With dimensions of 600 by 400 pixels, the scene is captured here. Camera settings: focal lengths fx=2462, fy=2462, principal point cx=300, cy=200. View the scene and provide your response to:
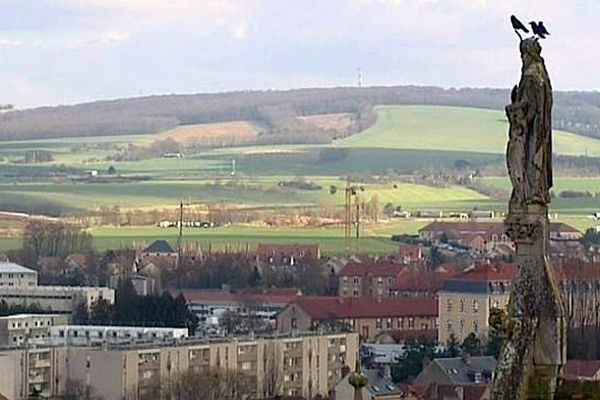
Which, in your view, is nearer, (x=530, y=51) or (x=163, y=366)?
(x=530, y=51)

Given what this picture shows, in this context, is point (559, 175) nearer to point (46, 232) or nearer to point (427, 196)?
point (427, 196)

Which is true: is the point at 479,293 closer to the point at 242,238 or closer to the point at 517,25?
the point at 242,238

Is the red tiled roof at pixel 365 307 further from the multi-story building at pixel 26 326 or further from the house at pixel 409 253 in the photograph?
the house at pixel 409 253

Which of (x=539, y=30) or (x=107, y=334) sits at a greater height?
(x=539, y=30)

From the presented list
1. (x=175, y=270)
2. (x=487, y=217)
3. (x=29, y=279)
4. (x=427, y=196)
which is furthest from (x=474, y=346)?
(x=427, y=196)

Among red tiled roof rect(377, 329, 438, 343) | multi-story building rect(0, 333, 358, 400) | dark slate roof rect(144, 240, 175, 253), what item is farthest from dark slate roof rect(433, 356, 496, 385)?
dark slate roof rect(144, 240, 175, 253)

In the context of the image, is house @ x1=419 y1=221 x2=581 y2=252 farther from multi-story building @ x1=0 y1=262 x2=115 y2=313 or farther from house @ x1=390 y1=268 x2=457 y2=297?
multi-story building @ x1=0 y1=262 x2=115 y2=313

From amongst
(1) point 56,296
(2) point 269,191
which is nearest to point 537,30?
(1) point 56,296
